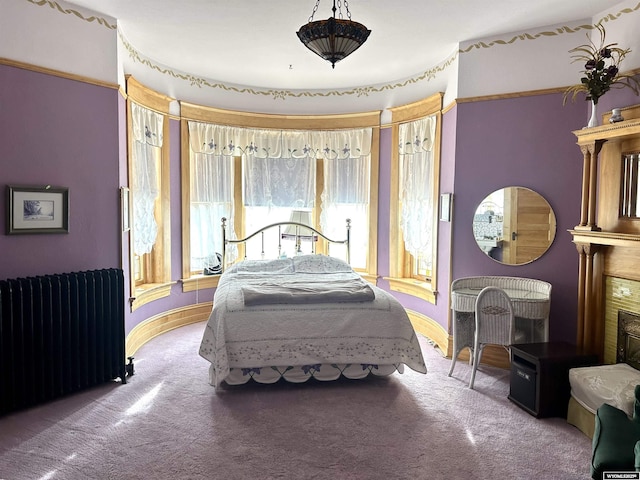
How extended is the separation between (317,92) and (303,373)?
3847 millimetres

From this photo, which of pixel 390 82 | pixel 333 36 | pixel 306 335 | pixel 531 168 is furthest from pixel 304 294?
pixel 390 82

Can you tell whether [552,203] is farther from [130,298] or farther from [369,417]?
[130,298]

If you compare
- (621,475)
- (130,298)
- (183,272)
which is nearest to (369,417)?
(621,475)

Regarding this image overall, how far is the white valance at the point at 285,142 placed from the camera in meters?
5.93

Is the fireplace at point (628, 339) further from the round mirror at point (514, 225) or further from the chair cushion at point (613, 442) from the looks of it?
the chair cushion at point (613, 442)

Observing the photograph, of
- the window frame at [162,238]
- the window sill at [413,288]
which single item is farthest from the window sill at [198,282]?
the window sill at [413,288]

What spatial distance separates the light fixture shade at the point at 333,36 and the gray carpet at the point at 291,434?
242cm

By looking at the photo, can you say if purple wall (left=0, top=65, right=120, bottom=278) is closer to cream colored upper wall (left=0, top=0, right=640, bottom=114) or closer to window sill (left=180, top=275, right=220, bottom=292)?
cream colored upper wall (left=0, top=0, right=640, bottom=114)

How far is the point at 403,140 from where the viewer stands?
18.7 feet

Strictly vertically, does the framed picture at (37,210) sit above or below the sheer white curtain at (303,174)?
below

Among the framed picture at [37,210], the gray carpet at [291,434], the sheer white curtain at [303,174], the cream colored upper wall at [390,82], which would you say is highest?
the cream colored upper wall at [390,82]

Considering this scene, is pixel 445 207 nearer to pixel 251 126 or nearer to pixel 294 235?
pixel 294 235

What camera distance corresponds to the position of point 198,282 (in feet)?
19.3

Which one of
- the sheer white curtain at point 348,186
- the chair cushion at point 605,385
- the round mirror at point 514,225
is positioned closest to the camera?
the chair cushion at point 605,385
